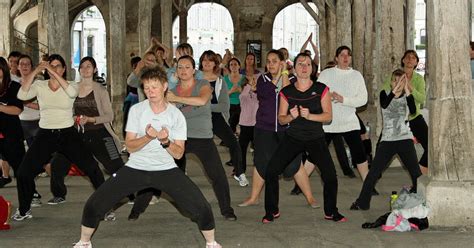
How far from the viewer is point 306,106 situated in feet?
29.8

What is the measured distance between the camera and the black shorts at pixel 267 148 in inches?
386

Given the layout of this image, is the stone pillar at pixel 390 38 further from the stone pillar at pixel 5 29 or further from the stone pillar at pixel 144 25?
the stone pillar at pixel 144 25

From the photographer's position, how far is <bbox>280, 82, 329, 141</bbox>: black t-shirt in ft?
29.8

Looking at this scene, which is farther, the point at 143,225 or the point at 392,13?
the point at 392,13

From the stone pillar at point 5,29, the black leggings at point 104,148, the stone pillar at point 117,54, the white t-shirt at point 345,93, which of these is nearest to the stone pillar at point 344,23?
the stone pillar at point 117,54

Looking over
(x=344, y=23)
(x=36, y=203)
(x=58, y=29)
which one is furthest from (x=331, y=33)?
(x=36, y=203)

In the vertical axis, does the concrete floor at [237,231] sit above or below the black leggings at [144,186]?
below

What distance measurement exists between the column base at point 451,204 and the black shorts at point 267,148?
156 cm

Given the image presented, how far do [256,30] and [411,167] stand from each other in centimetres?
3061

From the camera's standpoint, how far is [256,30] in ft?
132

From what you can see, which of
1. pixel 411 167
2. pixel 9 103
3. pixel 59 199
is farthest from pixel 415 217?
pixel 9 103

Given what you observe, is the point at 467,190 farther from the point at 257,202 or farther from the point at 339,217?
the point at 257,202

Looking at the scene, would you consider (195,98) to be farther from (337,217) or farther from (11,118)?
(11,118)

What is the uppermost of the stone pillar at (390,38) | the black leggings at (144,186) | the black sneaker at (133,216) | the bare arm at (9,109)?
the stone pillar at (390,38)
